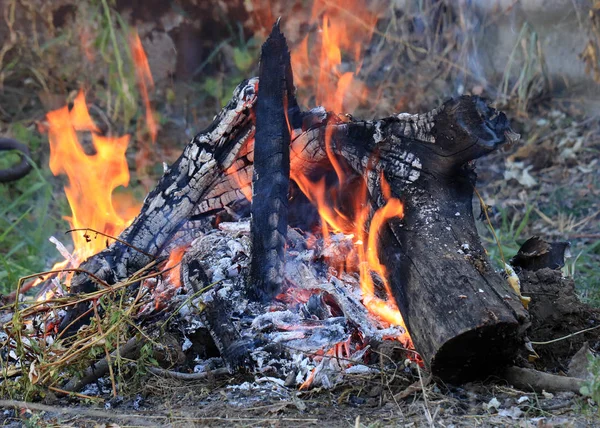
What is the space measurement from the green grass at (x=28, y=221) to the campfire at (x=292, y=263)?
51.1 inches

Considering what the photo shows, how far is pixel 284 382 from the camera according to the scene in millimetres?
2734

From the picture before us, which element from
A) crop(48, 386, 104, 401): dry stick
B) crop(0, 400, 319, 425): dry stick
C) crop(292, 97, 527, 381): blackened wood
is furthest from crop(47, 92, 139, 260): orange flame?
crop(292, 97, 527, 381): blackened wood

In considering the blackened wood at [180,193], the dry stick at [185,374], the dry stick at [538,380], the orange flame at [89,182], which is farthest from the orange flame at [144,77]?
the dry stick at [538,380]

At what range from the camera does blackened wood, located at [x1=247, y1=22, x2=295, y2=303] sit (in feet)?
10.3

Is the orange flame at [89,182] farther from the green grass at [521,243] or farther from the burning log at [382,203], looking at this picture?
the green grass at [521,243]

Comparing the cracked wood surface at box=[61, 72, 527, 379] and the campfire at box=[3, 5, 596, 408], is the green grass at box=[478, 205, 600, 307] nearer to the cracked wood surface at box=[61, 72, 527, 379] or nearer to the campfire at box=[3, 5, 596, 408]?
the campfire at box=[3, 5, 596, 408]

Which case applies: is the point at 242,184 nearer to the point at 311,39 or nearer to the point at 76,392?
the point at 76,392

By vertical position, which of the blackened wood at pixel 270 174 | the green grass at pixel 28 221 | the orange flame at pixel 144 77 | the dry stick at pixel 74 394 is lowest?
the dry stick at pixel 74 394

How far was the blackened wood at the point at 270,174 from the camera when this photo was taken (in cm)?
313

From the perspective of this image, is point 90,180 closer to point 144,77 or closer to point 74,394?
point 74,394

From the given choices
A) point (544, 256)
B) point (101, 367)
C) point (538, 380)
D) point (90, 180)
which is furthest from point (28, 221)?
point (538, 380)

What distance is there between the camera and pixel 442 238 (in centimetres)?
273

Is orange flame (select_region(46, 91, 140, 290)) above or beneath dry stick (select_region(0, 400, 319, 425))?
above

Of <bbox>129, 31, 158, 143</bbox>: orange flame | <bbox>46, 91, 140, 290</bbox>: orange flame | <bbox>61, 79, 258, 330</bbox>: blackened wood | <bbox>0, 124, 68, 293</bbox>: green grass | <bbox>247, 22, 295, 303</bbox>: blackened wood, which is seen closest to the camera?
<bbox>247, 22, 295, 303</bbox>: blackened wood
